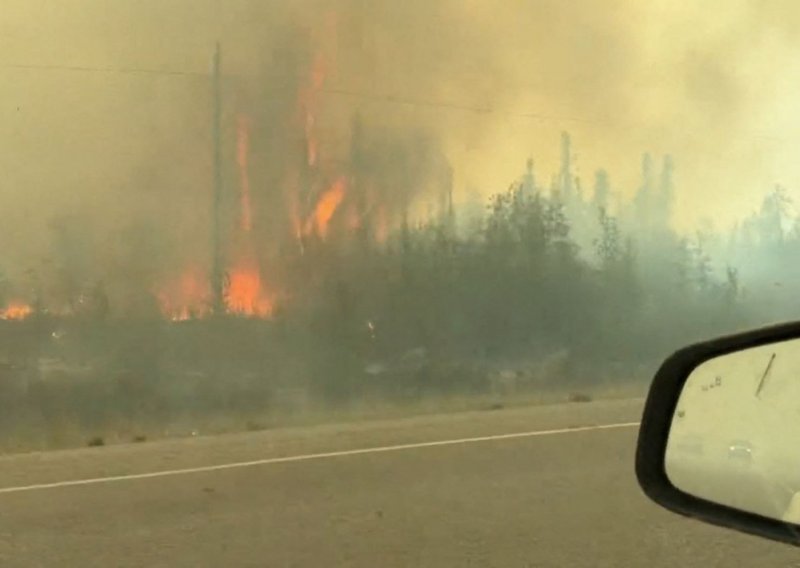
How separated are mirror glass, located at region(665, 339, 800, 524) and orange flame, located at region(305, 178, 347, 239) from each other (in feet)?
48.0

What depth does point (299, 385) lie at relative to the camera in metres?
15.0

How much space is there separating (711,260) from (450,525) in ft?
55.2

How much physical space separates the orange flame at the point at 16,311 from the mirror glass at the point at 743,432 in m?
12.9

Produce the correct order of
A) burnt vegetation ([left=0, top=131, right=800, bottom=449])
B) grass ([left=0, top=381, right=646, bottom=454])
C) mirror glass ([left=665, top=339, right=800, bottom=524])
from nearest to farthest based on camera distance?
mirror glass ([left=665, top=339, right=800, bottom=524]), grass ([left=0, top=381, right=646, bottom=454]), burnt vegetation ([left=0, top=131, right=800, bottom=449])

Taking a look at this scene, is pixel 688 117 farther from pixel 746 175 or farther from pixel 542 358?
pixel 542 358

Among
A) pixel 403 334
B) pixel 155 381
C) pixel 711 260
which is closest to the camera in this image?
pixel 155 381

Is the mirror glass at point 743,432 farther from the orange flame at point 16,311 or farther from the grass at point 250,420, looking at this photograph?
the orange flame at point 16,311

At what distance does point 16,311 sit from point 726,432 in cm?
1311

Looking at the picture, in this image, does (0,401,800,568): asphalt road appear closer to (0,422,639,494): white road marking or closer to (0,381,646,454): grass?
(0,422,639,494): white road marking

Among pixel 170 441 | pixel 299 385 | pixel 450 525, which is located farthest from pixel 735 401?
pixel 299 385

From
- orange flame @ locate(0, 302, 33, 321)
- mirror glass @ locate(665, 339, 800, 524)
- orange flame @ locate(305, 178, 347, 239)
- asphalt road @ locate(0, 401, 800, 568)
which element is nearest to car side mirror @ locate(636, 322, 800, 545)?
mirror glass @ locate(665, 339, 800, 524)

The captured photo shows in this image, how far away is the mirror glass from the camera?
2.68m

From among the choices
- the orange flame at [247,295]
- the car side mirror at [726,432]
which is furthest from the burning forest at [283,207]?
the car side mirror at [726,432]

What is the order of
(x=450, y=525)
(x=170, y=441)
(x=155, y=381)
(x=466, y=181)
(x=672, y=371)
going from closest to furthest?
(x=672, y=371) < (x=450, y=525) < (x=170, y=441) < (x=155, y=381) < (x=466, y=181)
